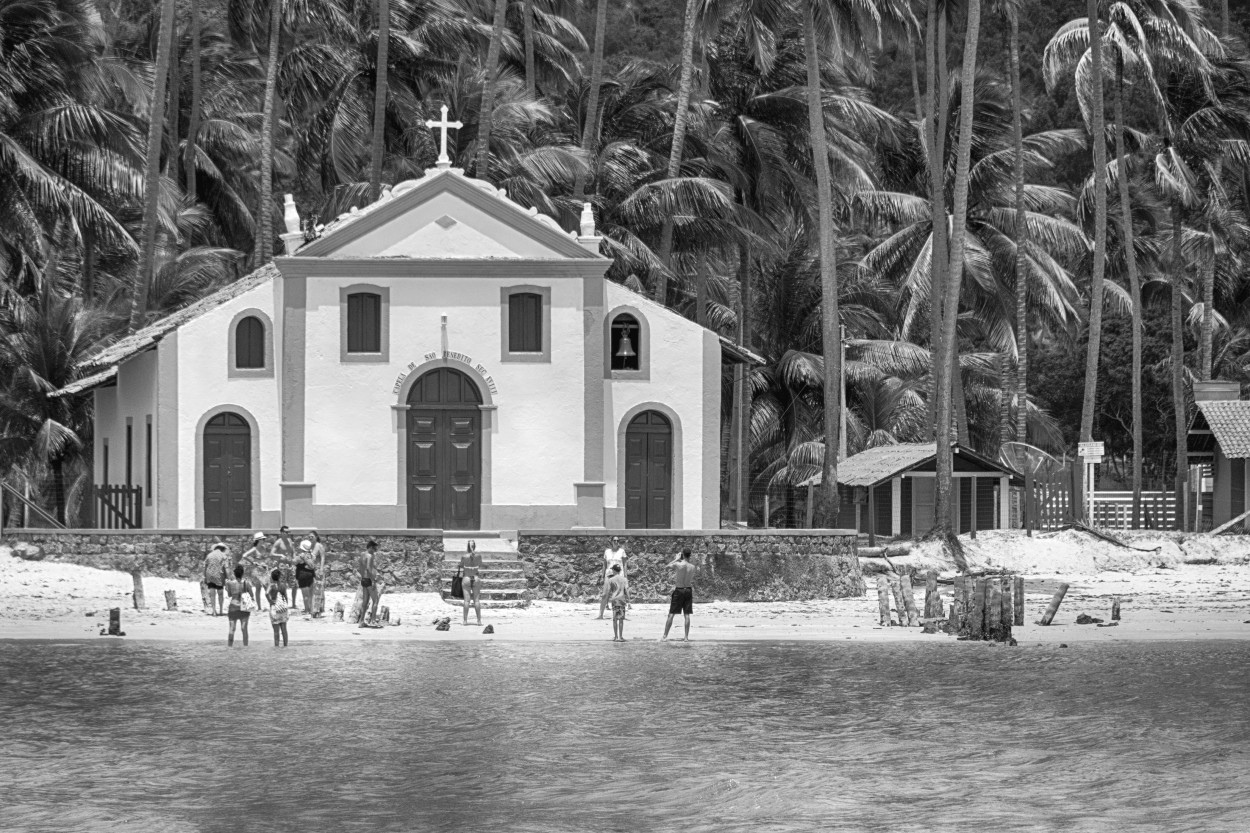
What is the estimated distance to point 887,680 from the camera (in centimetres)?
2917

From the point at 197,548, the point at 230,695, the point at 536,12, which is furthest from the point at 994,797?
the point at 536,12

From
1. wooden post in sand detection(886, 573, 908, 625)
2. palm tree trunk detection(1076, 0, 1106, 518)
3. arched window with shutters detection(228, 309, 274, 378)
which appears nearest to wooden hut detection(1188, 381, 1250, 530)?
palm tree trunk detection(1076, 0, 1106, 518)

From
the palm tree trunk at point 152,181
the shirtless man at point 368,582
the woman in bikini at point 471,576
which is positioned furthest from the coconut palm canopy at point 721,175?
the woman in bikini at point 471,576

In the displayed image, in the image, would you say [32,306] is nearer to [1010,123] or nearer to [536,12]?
[536,12]

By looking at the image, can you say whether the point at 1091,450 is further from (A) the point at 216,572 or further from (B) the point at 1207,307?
(A) the point at 216,572

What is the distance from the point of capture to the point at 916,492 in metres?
52.1

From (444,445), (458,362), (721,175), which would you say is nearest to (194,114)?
(721,175)

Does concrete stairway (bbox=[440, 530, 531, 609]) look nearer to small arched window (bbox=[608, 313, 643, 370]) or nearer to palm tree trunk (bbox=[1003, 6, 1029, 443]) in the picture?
small arched window (bbox=[608, 313, 643, 370])

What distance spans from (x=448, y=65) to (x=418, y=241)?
21271 mm

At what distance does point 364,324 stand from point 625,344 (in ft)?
17.7

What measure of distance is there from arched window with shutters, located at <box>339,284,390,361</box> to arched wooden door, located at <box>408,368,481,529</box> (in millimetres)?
1108

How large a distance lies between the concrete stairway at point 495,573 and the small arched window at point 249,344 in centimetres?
560

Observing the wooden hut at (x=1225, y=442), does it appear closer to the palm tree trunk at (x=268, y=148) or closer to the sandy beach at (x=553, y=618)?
the sandy beach at (x=553, y=618)

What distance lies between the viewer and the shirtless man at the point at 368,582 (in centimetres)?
3406
